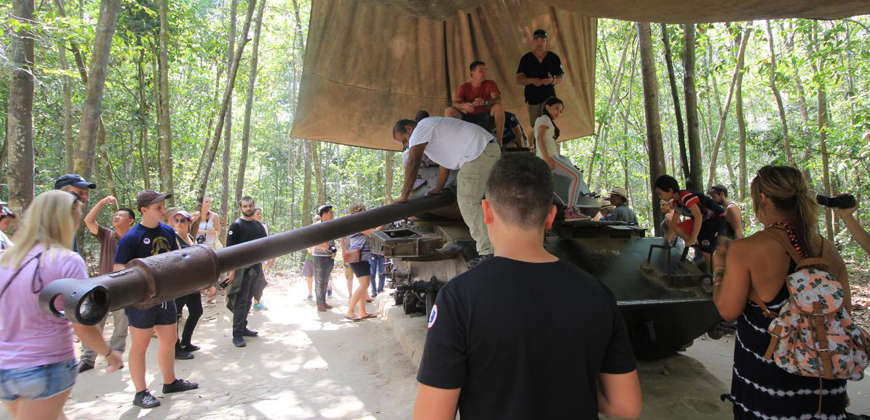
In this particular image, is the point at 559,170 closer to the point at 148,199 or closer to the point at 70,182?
the point at 148,199

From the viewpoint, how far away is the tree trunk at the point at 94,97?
570 cm

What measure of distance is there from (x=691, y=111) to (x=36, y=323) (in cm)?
722

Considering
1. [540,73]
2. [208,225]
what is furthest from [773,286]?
[208,225]

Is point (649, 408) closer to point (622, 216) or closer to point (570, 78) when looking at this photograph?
point (622, 216)

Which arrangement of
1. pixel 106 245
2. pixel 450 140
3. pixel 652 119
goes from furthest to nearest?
pixel 652 119, pixel 106 245, pixel 450 140

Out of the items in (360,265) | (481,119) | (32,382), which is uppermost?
(481,119)

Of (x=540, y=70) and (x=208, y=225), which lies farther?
(x=208, y=225)

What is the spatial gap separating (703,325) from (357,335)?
14.8 feet

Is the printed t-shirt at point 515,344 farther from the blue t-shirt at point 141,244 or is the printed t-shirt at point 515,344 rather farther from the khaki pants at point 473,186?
the blue t-shirt at point 141,244

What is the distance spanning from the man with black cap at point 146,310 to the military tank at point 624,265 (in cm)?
197

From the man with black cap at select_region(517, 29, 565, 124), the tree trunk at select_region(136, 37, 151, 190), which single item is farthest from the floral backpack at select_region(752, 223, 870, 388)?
the tree trunk at select_region(136, 37, 151, 190)

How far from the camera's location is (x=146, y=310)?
4176mm

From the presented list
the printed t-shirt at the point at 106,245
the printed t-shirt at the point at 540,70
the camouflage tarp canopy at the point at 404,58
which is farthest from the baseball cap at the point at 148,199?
the printed t-shirt at the point at 540,70

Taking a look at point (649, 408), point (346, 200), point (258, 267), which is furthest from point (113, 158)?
point (346, 200)
